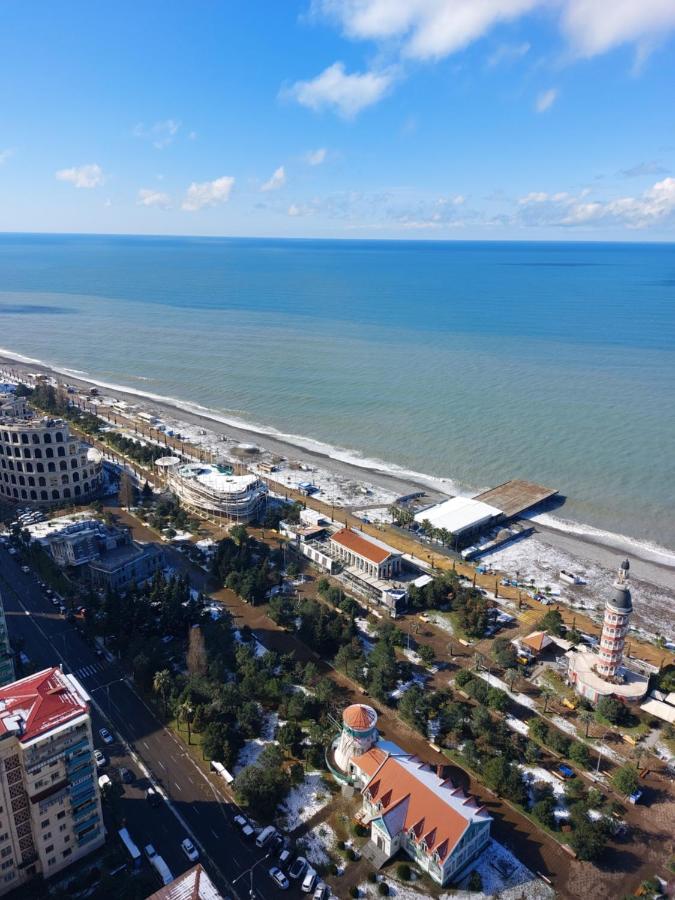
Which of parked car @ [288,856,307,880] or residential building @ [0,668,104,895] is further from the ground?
residential building @ [0,668,104,895]

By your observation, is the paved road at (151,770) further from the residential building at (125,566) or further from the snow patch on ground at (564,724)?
the snow patch on ground at (564,724)

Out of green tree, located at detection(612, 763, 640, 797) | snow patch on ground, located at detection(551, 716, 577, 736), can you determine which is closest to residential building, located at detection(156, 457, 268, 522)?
Result: snow patch on ground, located at detection(551, 716, 577, 736)

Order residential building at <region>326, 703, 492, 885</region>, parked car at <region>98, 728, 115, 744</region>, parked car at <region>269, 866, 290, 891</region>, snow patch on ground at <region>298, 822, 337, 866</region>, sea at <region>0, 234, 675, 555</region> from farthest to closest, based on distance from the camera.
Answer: sea at <region>0, 234, 675, 555</region> < parked car at <region>98, 728, 115, 744</region> < snow patch on ground at <region>298, 822, 337, 866</region> < residential building at <region>326, 703, 492, 885</region> < parked car at <region>269, 866, 290, 891</region>

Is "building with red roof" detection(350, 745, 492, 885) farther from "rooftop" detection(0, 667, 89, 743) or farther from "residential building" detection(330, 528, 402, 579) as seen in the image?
"residential building" detection(330, 528, 402, 579)

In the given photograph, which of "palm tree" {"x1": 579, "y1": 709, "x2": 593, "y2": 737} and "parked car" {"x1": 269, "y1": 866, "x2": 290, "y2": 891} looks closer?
"parked car" {"x1": 269, "y1": 866, "x2": 290, "y2": 891}

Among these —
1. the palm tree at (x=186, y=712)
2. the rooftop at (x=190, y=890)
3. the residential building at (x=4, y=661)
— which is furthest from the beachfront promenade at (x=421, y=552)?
the rooftop at (x=190, y=890)

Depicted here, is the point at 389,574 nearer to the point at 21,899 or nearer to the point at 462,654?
the point at 462,654

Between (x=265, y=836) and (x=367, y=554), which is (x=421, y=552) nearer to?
(x=367, y=554)

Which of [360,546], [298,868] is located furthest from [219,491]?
[298,868]
